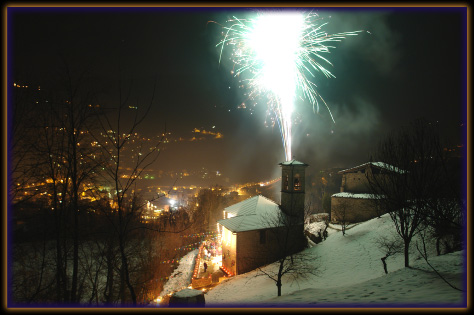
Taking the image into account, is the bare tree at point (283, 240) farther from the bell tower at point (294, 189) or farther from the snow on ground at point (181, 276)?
the snow on ground at point (181, 276)

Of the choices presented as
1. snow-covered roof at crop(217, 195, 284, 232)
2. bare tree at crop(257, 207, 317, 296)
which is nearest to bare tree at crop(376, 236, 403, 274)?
bare tree at crop(257, 207, 317, 296)

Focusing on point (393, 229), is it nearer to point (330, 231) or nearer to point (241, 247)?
point (330, 231)

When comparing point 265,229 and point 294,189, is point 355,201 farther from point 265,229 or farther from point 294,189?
point 265,229

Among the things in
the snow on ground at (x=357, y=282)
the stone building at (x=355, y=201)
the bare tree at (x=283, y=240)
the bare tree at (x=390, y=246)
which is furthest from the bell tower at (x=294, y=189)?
the bare tree at (x=390, y=246)

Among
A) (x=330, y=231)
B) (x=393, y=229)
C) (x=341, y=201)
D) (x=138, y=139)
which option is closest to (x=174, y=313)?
(x=138, y=139)

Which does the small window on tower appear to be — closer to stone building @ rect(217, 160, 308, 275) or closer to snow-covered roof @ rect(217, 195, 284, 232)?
stone building @ rect(217, 160, 308, 275)
